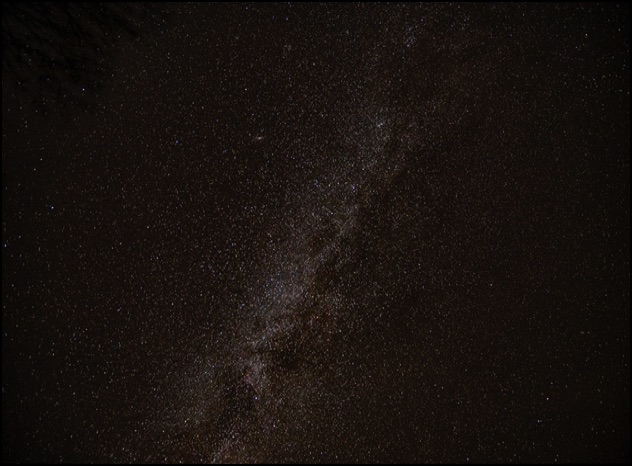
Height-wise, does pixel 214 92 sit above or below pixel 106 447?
above

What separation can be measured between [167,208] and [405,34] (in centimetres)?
97

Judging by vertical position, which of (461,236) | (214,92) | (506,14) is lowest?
(461,236)

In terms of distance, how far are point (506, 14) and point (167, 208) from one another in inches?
51.9

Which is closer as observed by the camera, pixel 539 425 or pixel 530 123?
pixel 530 123

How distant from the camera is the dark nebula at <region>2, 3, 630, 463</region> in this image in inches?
43.9

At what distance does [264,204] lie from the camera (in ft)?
3.71

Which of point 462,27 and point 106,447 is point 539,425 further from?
point 106,447

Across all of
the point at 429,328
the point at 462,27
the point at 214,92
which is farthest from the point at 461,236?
the point at 214,92

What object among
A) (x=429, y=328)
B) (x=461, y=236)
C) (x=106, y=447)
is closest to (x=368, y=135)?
(x=461, y=236)

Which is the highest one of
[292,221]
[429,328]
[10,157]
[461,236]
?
[10,157]

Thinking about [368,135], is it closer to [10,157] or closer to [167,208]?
[167,208]

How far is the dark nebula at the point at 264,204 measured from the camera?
43.9 inches

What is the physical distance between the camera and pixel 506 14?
116cm

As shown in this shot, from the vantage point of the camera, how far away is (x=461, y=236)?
1196 millimetres
